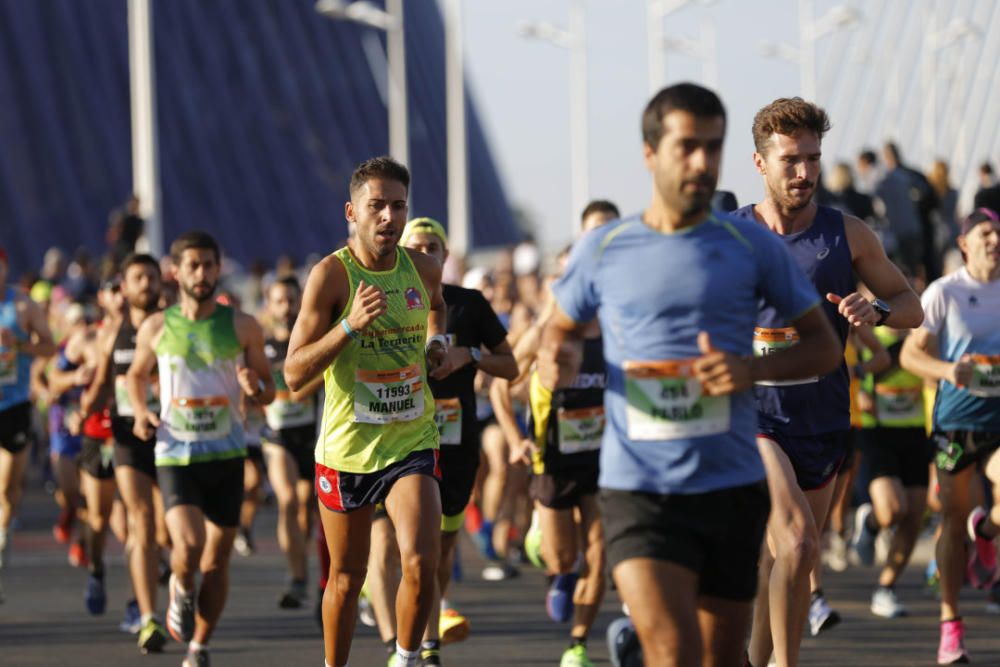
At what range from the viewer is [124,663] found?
9.47m

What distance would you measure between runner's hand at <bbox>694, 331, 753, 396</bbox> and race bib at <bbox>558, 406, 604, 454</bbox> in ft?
14.7

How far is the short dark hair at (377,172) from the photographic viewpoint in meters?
7.32

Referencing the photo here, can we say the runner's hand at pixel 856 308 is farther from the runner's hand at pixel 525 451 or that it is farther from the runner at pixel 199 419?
the runner at pixel 199 419

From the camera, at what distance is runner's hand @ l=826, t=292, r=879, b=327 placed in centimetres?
642

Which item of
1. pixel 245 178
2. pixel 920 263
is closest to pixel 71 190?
A: pixel 245 178

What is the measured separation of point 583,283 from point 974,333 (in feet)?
14.9

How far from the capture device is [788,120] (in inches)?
275

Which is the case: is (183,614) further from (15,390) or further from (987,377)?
(987,377)

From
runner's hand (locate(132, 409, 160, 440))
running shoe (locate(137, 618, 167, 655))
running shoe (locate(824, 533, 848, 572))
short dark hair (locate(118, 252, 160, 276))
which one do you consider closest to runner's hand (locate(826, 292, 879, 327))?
runner's hand (locate(132, 409, 160, 440))

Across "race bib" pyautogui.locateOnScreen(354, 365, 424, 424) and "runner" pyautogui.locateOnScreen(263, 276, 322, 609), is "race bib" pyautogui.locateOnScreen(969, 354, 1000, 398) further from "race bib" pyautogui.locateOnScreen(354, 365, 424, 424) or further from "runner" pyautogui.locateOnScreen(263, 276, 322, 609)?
"runner" pyautogui.locateOnScreen(263, 276, 322, 609)

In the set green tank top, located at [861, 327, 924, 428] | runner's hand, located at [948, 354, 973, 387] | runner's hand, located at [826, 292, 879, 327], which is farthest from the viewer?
green tank top, located at [861, 327, 924, 428]

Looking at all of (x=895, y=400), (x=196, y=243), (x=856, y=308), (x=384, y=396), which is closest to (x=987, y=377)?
(x=895, y=400)

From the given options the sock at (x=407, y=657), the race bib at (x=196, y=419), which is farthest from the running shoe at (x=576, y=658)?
the race bib at (x=196, y=419)

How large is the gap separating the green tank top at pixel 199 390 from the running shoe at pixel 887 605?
13.2 feet
